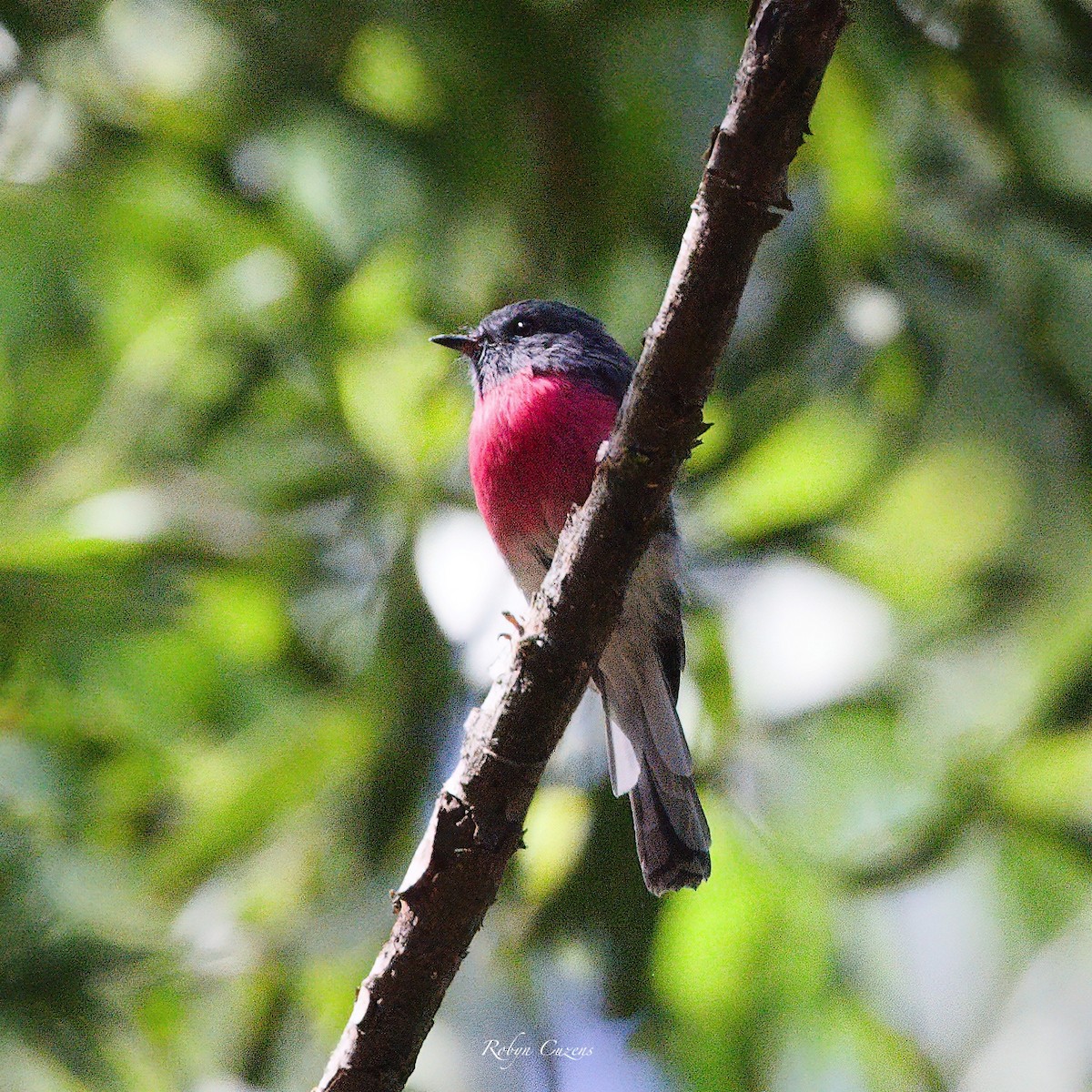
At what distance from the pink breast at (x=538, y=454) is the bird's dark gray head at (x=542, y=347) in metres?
0.14

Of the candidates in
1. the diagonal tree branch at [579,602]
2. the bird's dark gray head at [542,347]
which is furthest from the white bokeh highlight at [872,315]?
the diagonal tree branch at [579,602]

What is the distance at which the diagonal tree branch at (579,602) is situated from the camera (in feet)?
5.15

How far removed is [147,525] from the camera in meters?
4.08

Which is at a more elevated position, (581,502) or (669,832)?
(581,502)

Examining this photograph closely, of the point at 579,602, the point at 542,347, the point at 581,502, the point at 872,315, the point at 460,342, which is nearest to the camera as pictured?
the point at 579,602

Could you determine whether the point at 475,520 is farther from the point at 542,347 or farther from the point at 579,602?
the point at 579,602

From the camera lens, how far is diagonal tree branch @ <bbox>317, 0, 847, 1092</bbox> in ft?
5.15

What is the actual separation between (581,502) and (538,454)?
6.4 inches

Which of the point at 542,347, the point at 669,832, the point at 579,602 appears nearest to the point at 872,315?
the point at 542,347

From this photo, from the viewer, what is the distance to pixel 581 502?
9.65 feet

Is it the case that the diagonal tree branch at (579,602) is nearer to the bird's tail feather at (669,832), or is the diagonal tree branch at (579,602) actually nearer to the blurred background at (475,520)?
the bird's tail feather at (669,832)

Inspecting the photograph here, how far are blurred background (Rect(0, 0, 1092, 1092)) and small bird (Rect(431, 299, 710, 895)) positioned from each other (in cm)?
45

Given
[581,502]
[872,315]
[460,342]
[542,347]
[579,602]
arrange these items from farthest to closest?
[872,315] → [460,342] → [542,347] → [581,502] → [579,602]

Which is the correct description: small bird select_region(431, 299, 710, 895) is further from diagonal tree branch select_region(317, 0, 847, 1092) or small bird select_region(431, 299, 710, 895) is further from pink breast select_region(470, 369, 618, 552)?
diagonal tree branch select_region(317, 0, 847, 1092)
